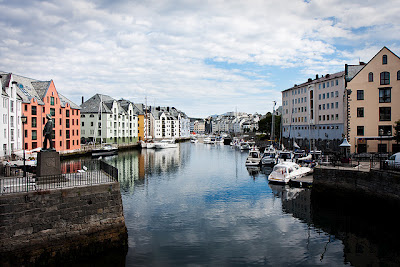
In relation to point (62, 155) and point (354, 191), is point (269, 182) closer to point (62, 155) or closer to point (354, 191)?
point (354, 191)

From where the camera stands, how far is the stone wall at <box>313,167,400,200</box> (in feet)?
76.9

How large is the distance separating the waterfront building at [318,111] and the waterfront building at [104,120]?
56.8 m

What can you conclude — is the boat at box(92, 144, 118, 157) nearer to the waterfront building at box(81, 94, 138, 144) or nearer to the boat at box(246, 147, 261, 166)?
the waterfront building at box(81, 94, 138, 144)

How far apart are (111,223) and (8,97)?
39.4m

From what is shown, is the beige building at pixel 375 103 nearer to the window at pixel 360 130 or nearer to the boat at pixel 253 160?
the window at pixel 360 130

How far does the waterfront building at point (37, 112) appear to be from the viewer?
4875 cm

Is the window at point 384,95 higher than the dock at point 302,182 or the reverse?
higher

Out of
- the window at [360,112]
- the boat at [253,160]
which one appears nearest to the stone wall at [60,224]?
the boat at [253,160]

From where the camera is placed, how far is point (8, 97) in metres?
46.6

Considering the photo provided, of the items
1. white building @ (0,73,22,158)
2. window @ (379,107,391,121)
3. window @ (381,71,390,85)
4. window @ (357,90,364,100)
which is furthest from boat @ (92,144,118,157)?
window @ (381,71,390,85)

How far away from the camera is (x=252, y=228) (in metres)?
21.9

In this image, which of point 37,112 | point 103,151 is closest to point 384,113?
point 103,151

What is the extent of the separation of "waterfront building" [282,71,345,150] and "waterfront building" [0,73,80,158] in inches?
2045

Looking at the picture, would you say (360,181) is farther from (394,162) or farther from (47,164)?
(47,164)
